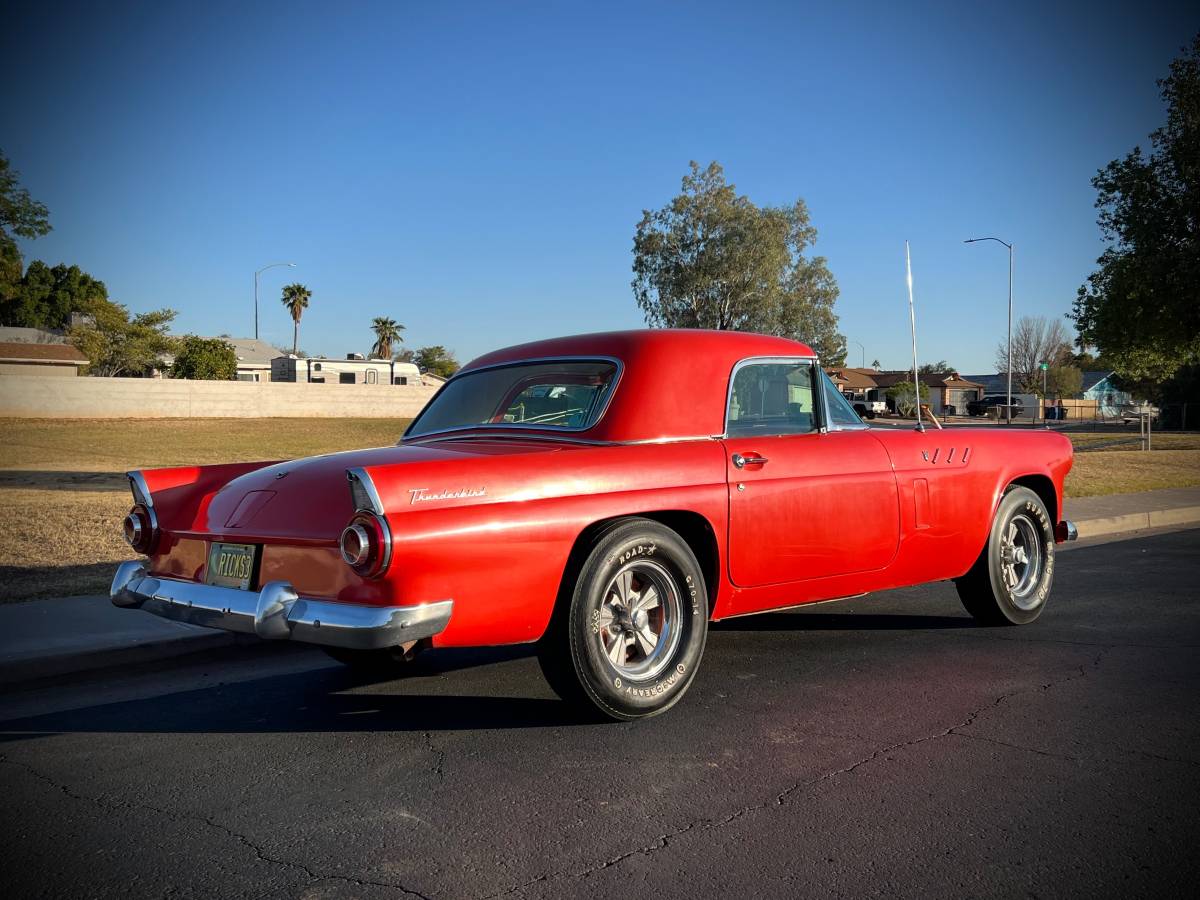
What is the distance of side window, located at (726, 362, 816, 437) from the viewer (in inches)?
199

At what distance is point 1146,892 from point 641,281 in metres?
55.8

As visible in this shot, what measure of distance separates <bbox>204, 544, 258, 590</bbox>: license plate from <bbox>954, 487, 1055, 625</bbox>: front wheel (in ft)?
13.7

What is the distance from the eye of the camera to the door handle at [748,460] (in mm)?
4738

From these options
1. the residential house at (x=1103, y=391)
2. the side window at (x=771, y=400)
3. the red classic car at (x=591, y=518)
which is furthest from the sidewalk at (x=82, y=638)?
the residential house at (x=1103, y=391)

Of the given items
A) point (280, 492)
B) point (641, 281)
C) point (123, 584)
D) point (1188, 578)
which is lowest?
point (1188, 578)

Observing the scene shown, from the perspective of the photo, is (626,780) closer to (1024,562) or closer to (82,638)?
(82,638)

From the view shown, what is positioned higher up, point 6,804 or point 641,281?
point 641,281

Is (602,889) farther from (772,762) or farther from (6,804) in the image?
A: (6,804)

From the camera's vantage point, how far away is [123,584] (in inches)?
182

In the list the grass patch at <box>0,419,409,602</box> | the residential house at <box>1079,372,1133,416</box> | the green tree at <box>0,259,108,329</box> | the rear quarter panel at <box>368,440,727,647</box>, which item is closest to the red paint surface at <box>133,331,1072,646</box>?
the rear quarter panel at <box>368,440,727,647</box>

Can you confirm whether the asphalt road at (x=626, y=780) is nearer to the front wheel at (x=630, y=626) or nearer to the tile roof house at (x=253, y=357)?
the front wheel at (x=630, y=626)

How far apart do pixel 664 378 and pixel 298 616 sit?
79.3 inches

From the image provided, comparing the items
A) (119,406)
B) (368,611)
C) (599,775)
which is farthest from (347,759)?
(119,406)

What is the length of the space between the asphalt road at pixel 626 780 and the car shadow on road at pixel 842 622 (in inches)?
23.6
